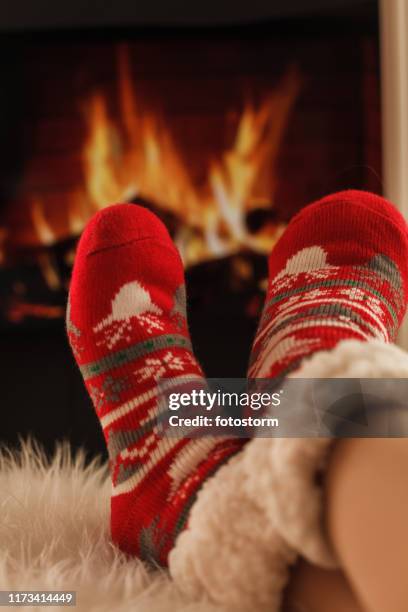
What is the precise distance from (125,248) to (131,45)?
0.55m

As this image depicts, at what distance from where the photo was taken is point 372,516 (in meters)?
0.26

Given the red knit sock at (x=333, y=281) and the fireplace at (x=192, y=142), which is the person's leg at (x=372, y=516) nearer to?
the red knit sock at (x=333, y=281)

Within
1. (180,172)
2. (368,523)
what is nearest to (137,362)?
(368,523)

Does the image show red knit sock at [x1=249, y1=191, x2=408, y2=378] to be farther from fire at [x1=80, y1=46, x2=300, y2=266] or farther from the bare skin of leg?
fire at [x1=80, y1=46, x2=300, y2=266]

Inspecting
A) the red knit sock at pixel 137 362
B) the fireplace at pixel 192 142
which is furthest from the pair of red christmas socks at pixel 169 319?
the fireplace at pixel 192 142

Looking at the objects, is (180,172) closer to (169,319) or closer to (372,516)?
(169,319)

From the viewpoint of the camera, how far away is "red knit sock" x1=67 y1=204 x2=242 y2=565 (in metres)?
0.39

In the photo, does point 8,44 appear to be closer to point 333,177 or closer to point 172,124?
point 172,124

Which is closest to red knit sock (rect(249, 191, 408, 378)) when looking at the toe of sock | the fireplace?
the toe of sock

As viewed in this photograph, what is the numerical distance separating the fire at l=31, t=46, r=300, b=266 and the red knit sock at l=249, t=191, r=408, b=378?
1.31ft

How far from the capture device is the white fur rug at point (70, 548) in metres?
0.33

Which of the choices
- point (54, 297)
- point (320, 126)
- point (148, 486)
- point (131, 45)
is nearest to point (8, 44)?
point (131, 45)

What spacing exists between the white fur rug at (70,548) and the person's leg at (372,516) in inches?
3.2

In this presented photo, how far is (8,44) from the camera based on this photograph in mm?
975
